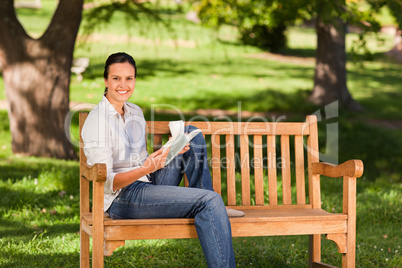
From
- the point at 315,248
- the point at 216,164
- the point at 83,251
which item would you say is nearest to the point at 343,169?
the point at 315,248

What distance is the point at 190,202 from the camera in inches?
131

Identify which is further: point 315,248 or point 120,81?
point 315,248

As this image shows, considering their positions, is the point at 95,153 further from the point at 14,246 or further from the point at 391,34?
the point at 391,34

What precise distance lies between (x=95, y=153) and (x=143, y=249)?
4.91 ft

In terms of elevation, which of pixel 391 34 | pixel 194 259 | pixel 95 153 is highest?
pixel 391 34

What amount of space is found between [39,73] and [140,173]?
4.90 m

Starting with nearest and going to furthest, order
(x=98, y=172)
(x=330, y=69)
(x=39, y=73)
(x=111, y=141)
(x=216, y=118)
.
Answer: (x=98, y=172) < (x=111, y=141) < (x=39, y=73) < (x=216, y=118) < (x=330, y=69)

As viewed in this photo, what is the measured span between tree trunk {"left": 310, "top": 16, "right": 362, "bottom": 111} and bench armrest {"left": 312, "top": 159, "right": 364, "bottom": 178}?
9.42 meters

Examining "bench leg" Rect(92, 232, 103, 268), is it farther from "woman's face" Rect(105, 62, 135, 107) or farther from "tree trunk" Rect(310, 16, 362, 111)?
"tree trunk" Rect(310, 16, 362, 111)

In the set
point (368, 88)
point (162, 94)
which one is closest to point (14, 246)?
point (162, 94)

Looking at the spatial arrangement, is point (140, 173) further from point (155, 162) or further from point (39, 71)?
point (39, 71)

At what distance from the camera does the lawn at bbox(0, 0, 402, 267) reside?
456cm

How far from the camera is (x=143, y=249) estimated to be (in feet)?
15.0

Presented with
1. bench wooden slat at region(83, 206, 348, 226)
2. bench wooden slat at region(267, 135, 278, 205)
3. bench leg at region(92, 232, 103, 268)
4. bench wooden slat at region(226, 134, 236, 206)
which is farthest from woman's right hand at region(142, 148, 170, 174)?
bench wooden slat at region(267, 135, 278, 205)
